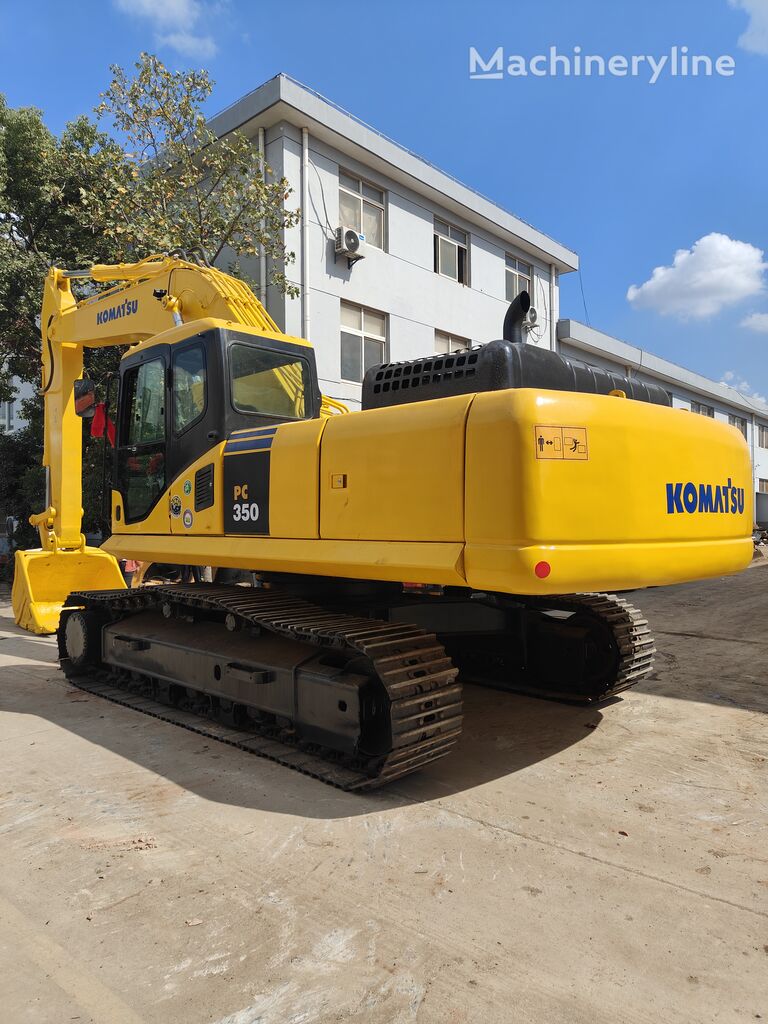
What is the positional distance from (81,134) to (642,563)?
1358 cm

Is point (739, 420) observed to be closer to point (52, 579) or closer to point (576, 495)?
point (52, 579)

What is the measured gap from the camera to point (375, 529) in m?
3.67

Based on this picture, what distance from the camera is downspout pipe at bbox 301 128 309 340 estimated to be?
13.0 meters

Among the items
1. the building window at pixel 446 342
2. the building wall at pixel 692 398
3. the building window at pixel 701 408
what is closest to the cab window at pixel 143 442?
the building window at pixel 446 342

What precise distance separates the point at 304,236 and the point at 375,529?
35.4 ft

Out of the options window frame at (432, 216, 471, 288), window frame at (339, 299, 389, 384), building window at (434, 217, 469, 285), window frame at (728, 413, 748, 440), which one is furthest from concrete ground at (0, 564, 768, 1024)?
window frame at (728, 413, 748, 440)

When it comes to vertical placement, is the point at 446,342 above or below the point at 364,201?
below

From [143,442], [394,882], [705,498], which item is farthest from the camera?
[143,442]

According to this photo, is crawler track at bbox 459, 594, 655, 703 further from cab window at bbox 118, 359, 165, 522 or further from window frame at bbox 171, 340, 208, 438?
cab window at bbox 118, 359, 165, 522

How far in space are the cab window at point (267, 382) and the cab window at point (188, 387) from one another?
0.77ft

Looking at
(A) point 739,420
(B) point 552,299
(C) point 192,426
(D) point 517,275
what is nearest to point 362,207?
(D) point 517,275

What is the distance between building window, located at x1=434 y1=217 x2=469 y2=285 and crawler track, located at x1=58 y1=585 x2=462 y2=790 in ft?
44.2

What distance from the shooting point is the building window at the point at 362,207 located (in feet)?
46.6

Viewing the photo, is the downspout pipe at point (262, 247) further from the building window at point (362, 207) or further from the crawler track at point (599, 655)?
the crawler track at point (599, 655)
